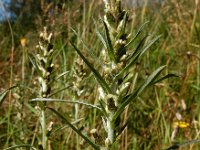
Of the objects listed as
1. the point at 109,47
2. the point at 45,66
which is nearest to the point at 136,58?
the point at 109,47

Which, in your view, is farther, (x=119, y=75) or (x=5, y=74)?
(x=5, y=74)

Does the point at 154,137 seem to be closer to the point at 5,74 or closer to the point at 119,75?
the point at 119,75

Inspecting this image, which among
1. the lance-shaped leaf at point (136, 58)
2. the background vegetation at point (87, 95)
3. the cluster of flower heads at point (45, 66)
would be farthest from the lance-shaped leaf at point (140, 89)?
the cluster of flower heads at point (45, 66)

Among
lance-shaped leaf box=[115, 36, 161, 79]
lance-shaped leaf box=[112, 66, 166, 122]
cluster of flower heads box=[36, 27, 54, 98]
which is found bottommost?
lance-shaped leaf box=[112, 66, 166, 122]

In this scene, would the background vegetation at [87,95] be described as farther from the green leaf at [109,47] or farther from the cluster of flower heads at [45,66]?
the green leaf at [109,47]

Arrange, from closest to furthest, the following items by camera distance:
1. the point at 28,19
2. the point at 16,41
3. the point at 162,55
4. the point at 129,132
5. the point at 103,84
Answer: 1. the point at 103,84
2. the point at 129,132
3. the point at 162,55
4. the point at 16,41
5. the point at 28,19

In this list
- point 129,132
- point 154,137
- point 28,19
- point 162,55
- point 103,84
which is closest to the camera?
point 103,84

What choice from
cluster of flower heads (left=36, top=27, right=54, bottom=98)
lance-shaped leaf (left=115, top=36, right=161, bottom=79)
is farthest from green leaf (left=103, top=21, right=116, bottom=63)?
cluster of flower heads (left=36, top=27, right=54, bottom=98)

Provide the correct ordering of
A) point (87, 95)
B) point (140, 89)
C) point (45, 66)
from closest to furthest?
point (140, 89)
point (45, 66)
point (87, 95)

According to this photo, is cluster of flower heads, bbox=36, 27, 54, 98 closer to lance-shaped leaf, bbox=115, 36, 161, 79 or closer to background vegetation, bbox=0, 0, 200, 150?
background vegetation, bbox=0, 0, 200, 150

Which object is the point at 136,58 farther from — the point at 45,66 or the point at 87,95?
the point at 87,95

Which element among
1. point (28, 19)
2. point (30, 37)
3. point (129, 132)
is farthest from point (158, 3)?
point (28, 19)
